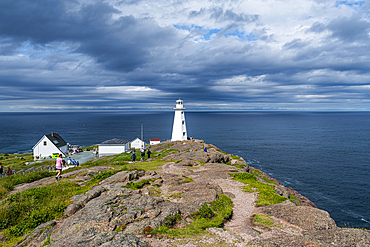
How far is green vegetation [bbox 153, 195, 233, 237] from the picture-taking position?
8.69 m

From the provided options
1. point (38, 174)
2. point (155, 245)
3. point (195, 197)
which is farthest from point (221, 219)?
point (38, 174)

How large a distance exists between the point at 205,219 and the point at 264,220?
10.2ft

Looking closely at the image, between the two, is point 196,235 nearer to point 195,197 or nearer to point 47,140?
point 195,197

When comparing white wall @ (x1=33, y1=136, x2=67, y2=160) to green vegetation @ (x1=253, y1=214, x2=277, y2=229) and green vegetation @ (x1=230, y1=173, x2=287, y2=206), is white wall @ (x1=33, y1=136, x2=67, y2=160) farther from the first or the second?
green vegetation @ (x1=253, y1=214, x2=277, y2=229)

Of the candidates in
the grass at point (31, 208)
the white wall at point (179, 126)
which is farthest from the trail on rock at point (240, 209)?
the white wall at point (179, 126)

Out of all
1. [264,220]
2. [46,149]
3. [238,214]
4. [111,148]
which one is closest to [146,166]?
A: [238,214]

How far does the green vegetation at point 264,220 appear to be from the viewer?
9945 millimetres

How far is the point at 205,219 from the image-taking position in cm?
1027

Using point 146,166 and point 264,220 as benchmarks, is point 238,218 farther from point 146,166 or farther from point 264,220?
point 146,166

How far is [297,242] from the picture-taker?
7.29 metres

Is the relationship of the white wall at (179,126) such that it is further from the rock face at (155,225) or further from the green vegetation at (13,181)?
the rock face at (155,225)

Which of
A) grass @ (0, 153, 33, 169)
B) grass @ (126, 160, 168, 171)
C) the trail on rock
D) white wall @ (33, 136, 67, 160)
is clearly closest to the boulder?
the trail on rock

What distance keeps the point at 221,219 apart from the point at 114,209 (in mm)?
5507

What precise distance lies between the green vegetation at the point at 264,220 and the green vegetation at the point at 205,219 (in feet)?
4.86
